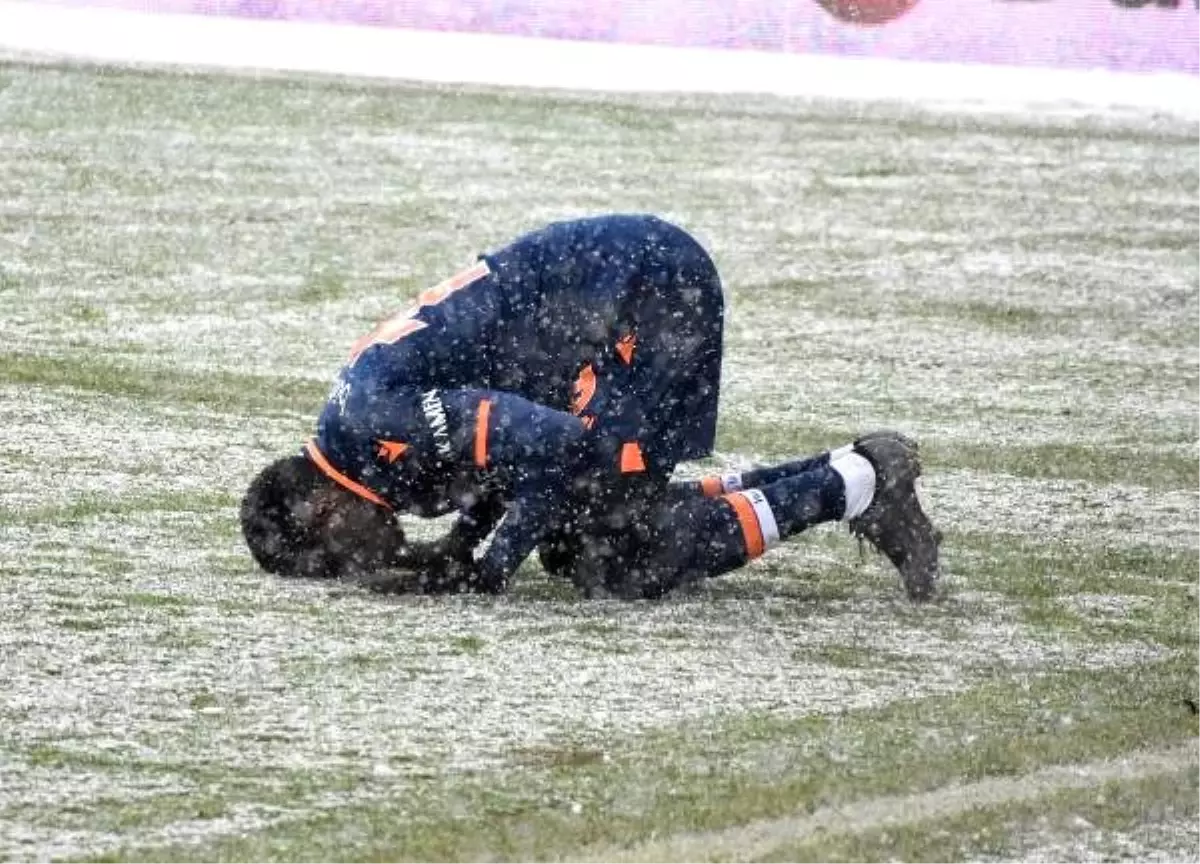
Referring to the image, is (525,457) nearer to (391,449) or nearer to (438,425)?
(438,425)

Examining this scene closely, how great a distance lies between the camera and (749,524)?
6.87 metres

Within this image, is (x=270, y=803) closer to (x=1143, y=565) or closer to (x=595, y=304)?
(x=595, y=304)

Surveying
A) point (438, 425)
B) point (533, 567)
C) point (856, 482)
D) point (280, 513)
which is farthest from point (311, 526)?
point (856, 482)

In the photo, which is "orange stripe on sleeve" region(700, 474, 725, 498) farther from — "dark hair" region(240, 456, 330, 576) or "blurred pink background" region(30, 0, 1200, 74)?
"blurred pink background" region(30, 0, 1200, 74)

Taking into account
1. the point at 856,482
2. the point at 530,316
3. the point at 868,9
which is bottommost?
the point at 868,9

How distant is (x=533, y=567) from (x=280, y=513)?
903mm

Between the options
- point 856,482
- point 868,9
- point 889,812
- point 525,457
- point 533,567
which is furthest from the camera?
point 868,9

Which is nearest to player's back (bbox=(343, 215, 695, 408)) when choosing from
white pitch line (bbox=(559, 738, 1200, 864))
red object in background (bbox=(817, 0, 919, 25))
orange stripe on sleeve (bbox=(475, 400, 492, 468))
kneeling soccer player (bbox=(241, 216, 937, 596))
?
kneeling soccer player (bbox=(241, 216, 937, 596))

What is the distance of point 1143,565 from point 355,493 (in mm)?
Result: 2380

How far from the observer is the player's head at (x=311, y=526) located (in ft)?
21.9

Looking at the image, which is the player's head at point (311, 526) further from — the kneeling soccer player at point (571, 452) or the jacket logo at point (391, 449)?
the jacket logo at point (391, 449)

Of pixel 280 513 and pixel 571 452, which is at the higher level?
pixel 571 452

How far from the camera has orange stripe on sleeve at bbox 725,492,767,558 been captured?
22.5 feet

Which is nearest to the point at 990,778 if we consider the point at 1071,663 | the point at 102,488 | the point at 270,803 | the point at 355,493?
the point at 1071,663
